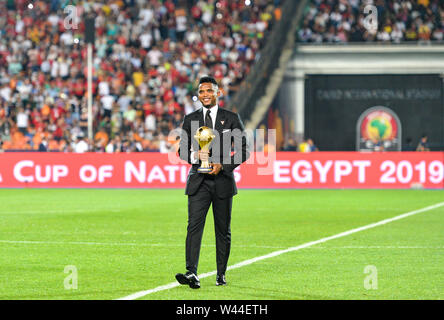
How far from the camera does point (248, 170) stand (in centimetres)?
3077

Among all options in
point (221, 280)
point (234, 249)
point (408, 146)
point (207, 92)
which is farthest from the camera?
point (408, 146)

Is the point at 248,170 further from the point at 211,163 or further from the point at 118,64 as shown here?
the point at 211,163

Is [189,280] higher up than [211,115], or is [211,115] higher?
[211,115]

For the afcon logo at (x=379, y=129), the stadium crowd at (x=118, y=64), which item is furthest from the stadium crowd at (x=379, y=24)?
the afcon logo at (x=379, y=129)

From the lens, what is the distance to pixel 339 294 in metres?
9.65

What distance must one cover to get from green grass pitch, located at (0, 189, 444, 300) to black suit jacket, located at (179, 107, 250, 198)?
1080mm

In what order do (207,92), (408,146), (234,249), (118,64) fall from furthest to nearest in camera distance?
1. (408,146)
2. (118,64)
3. (234,249)
4. (207,92)

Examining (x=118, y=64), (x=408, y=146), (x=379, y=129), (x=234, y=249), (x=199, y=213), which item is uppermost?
(x=118, y=64)

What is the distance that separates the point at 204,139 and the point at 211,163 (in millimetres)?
324

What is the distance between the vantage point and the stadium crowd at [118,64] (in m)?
34.1

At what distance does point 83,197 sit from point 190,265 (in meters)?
16.7

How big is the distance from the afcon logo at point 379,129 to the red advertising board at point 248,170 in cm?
857

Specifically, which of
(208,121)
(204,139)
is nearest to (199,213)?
(204,139)
